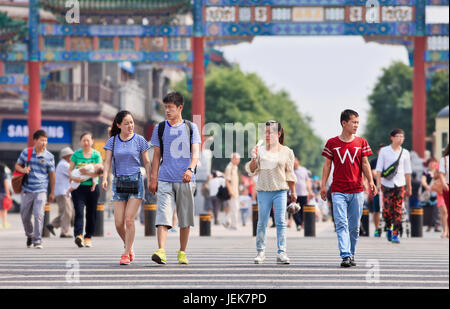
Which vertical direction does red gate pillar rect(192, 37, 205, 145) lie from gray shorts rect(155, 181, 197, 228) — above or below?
above

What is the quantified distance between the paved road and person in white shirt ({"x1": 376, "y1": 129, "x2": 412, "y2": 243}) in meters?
0.57

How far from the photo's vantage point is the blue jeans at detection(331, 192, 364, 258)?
33.1 feet

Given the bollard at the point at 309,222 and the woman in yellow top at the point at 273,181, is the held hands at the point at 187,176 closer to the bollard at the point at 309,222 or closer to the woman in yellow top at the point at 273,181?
the woman in yellow top at the point at 273,181

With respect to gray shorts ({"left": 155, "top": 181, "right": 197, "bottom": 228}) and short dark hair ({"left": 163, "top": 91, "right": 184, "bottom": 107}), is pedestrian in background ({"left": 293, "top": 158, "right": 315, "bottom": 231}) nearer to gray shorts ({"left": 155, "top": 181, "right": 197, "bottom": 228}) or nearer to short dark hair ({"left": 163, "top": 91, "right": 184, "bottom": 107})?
gray shorts ({"left": 155, "top": 181, "right": 197, "bottom": 228})

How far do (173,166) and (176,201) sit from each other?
0.36 m

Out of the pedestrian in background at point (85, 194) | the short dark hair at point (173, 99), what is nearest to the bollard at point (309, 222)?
the pedestrian in background at point (85, 194)

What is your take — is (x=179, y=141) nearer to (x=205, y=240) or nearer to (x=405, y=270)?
(x=405, y=270)

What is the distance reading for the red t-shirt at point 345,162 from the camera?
400 inches

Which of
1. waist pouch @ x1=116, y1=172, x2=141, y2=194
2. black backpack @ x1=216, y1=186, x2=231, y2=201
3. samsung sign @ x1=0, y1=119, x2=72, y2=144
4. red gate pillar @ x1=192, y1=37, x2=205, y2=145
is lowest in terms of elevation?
black backpack @ x1=216, y1=186, x2=231, y2=201

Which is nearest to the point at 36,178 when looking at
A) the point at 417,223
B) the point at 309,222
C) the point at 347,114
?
the point at 347,114

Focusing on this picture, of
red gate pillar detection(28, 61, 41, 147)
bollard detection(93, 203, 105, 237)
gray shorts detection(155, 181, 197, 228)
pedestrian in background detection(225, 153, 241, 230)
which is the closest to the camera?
gray shorts detection(155, 181, 197, 228)

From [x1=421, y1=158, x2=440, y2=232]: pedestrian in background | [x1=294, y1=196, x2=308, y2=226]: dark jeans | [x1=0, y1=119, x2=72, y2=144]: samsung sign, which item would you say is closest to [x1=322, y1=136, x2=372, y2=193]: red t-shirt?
[x1=294, y1=196, x2=308, y2=226]: dark jeans

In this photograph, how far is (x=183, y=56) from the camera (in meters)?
30.7

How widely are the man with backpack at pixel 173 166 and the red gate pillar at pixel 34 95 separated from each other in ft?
73.5
